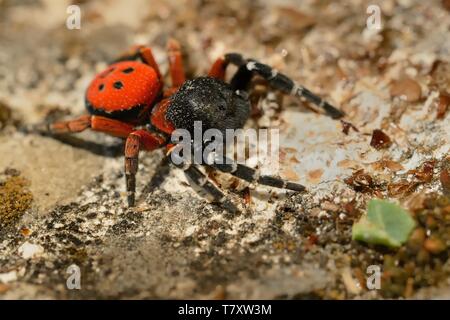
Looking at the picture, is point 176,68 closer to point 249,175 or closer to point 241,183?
point 241,183

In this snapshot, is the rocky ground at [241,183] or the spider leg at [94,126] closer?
the rocky ground at [241,183]

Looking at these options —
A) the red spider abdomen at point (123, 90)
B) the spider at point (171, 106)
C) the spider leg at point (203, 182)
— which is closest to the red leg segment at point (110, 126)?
the spider at point (171, 106)

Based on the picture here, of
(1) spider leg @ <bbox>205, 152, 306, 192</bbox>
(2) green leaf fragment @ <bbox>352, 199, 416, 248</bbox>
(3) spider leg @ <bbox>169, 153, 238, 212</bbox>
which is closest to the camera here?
(2) green leaf fragment @ <bbox>352, 199, 416, 248</bbox>

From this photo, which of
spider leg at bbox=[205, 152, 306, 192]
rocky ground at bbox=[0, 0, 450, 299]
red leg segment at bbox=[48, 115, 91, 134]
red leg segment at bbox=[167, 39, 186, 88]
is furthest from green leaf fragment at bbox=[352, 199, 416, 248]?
red leg segment at bbox=[48, 115, 91, 134]

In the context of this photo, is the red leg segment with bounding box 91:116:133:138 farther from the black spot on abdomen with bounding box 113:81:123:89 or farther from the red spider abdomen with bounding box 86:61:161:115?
the black spot on abdomen with bounding box 113:81:123:89

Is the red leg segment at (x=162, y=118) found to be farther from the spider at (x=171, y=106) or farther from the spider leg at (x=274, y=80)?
the spider leg at (x=274, y=80)

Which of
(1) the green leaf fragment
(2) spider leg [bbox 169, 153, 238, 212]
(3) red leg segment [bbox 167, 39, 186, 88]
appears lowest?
(1) the green leaf fragment

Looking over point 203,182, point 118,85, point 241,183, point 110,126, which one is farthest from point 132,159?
point 241,183
